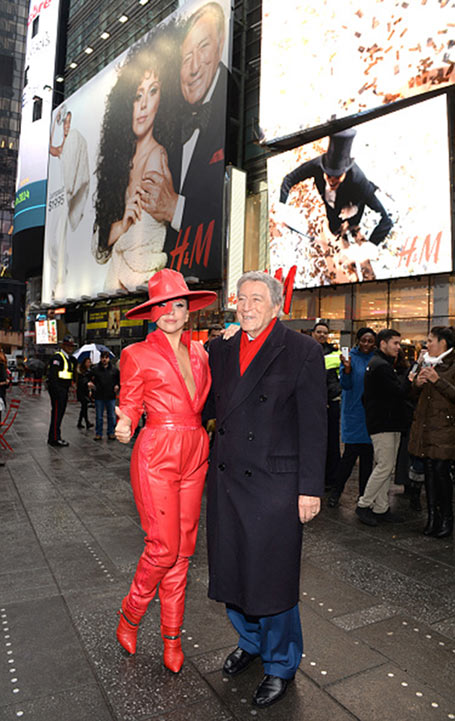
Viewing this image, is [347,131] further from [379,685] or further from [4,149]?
[4,149]

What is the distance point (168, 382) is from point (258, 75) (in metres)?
24.9

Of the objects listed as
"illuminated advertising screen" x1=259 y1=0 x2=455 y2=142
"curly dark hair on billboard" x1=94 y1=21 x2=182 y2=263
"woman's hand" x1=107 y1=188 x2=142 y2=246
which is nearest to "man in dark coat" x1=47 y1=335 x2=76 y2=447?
"illuminated advertising screen" x1=259 y1=0 x2=455 y2=142

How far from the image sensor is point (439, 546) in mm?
4887

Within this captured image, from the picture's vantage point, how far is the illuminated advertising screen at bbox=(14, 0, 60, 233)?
41.2 meters

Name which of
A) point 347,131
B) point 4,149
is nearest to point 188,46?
point 347,131

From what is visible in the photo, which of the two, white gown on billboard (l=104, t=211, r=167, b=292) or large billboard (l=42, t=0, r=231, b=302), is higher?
large billboard (l=42, t=0, r=231, b=302)

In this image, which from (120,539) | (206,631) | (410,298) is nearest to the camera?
(206,631)

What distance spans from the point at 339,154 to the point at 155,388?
1753cm

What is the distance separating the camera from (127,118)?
94.8 ft

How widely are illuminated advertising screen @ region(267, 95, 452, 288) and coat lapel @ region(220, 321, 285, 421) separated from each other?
13.8m

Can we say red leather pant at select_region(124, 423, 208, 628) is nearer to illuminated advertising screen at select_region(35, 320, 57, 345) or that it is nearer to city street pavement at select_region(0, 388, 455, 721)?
city street pavement at select_region(0, 388, 455, 721)

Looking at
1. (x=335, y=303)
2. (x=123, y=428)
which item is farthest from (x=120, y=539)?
(x=335, y=303)

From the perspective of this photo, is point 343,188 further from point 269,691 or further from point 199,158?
point 269,691

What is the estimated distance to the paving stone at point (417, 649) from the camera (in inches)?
109
